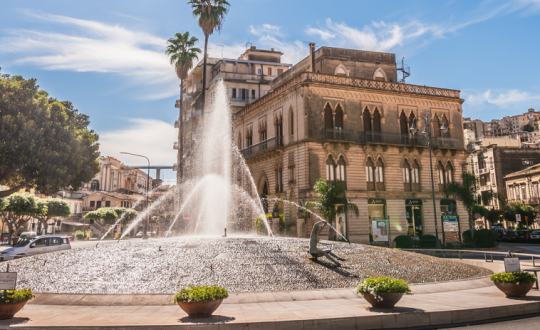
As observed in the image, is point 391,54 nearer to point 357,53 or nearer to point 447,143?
point 357,53

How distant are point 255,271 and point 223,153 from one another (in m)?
27.1

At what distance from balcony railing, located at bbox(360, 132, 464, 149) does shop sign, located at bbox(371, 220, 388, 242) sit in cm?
859

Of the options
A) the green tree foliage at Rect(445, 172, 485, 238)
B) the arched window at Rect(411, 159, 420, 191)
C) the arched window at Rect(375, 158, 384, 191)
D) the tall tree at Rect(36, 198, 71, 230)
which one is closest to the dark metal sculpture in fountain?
the arched window at Rect(375, 158, 384, 191)

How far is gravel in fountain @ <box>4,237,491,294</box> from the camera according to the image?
1216 cm

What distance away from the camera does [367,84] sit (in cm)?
3619

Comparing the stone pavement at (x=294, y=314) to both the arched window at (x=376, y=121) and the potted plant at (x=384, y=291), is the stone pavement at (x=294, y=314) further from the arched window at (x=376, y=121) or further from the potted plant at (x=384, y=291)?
the arched window at (x=376, y=121)

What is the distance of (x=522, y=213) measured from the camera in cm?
5506

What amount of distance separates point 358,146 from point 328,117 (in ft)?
11.9

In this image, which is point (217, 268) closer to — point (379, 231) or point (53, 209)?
point (379, 231)

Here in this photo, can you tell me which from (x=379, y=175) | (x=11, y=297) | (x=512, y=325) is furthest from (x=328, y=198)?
(x=11, y=297)

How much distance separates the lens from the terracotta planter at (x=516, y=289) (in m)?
10.8

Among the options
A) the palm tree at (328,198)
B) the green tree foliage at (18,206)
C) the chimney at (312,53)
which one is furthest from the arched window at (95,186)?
the palm tree at (328,198)

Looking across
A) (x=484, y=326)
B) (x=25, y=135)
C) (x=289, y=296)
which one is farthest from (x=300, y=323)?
(x=25, y=135)

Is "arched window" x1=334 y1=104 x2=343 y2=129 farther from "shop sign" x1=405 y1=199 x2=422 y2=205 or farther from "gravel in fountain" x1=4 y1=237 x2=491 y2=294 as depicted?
"gravel in fountain" x1=4 y1=237 x2=491 y2=294
